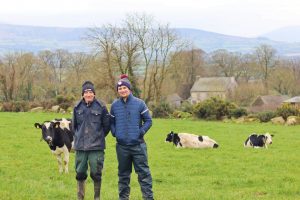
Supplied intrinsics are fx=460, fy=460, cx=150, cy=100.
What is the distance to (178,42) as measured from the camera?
60.3 meters

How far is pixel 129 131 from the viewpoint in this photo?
8695mm

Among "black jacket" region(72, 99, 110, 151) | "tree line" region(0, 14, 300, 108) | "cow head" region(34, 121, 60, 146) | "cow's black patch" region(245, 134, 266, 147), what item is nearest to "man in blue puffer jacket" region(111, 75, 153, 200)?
"black jacket" region(72, 99, 110, 151)

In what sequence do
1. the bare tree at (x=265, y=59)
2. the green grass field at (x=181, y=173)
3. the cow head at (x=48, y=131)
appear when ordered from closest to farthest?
the green grass field at (x=181, y=173), the cow head at (x=48, y=131), the bare tree at (x=265, y=59)

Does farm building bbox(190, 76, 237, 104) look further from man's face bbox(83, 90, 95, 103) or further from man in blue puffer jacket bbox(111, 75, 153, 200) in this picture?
man's face bbox(83, 90, 95, 103)

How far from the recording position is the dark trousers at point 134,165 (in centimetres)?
883

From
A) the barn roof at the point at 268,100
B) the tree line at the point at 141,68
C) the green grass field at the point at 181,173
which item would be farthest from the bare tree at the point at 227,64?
the green grass field at the point at 181,173

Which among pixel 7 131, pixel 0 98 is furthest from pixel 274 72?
pixel 7 131

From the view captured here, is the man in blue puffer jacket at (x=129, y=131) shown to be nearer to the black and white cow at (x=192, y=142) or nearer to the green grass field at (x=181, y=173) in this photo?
the green grass field at (x=181, y=173)

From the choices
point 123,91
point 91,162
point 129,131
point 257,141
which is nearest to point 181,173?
point 91,162

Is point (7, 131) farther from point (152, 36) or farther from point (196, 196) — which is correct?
point (152, 36)

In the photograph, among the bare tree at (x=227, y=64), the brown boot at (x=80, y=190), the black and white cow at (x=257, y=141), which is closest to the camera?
the brown boot at (x=80, y=190)

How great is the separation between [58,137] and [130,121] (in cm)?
486

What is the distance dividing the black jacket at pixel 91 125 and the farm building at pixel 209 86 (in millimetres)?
74875

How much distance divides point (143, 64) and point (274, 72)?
118 feet
